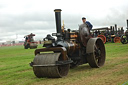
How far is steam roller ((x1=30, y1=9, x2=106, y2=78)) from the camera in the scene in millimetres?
5453

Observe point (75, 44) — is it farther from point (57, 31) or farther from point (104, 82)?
point (104, 82)

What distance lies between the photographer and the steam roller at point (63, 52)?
5.45 m

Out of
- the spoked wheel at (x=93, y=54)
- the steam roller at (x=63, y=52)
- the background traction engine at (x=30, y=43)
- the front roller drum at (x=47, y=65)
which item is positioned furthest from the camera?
the background traction engine at (x=30, y=43)

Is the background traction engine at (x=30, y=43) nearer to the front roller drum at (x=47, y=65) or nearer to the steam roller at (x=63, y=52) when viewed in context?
the steam roller at (x=63, y=52)

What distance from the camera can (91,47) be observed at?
701 cm

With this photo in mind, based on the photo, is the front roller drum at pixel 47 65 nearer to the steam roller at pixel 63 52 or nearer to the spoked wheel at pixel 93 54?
the steam roller at pixel 63 52

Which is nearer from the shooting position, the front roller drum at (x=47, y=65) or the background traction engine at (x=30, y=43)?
the front roller drum at (x=47, y=65)

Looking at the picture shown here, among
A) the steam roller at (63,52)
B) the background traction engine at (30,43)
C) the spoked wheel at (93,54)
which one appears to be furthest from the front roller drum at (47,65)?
the background traction engine at (30,43)

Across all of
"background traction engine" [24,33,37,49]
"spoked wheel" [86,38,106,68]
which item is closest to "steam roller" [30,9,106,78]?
"spoked wheel" [86,38,106,68]

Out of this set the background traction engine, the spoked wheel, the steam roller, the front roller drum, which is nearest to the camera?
the front roller drum

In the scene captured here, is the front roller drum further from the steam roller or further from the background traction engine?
the background traction engine

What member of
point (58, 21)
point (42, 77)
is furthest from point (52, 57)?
point (58, 21)

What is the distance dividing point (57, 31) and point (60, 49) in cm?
86

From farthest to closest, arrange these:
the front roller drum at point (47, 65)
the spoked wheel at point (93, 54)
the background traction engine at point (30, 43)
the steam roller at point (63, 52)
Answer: the background traction engine at point (30, 43) → the spoked wheel at point (93, 54) → the steam roller at point (63, 52) → the front roller drum at point (47, 65)
